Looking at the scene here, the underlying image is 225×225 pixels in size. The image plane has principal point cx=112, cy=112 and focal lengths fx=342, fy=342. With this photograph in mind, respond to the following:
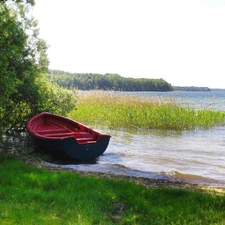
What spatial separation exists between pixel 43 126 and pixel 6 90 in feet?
9.93

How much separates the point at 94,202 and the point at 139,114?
13041 millimetres

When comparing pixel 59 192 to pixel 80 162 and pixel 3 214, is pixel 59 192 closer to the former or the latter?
pixel 3 214

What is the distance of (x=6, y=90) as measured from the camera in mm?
8414

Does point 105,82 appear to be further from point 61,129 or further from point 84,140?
point 84,140

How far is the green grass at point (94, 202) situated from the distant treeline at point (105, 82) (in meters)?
33.9

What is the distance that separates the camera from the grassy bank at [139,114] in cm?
1772

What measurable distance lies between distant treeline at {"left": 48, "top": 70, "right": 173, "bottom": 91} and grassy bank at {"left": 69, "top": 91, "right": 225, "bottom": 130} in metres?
19.3

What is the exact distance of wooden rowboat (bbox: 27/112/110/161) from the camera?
9.56m

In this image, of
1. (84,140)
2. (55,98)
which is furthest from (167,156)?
(55,98)

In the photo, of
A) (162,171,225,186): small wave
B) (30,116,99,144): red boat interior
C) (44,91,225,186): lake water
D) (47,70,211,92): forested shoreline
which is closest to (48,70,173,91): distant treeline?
(47,70,211,92): forested shoreline

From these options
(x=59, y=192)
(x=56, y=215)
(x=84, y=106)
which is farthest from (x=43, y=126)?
(x=84, y=106)

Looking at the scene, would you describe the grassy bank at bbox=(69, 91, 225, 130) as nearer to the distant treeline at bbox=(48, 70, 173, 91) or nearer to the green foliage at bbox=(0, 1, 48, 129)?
the green foliage at bbox=(0, 1, 48, 129)

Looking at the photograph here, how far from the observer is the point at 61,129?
37.8 feet

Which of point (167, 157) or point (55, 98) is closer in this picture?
point (167, 157)
